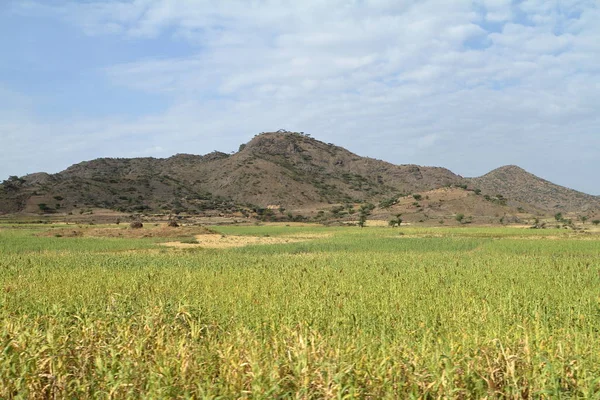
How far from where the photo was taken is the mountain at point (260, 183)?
82688mm

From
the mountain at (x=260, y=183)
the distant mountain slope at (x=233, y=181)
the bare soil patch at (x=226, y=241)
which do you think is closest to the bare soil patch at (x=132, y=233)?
the bare soil patch at (x=226, y=241)

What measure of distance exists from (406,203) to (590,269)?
207ft

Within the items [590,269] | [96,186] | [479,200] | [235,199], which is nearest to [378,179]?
[235,199]

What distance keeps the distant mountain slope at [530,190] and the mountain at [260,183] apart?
24 centimetres

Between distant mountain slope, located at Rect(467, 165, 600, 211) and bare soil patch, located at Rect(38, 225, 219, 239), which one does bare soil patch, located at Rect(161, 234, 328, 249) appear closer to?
bare soil patch, located at Rect(38, 225, 219, 239)

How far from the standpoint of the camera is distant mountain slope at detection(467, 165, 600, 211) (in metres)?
117

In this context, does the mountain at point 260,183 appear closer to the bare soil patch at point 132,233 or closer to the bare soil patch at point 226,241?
the bare soil patch at point 132,233

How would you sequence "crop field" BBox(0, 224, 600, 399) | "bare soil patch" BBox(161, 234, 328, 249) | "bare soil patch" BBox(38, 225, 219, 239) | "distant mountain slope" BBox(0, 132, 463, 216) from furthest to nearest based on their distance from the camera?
"distant mountain slope" BBox(0, 132, 463, 216), "bare soil patch" BBox(38, 225, 219, 239), "bare soil patch" BBox(161, 234, 328, 249), "crop field" BBox(0, 224, 600, 399)

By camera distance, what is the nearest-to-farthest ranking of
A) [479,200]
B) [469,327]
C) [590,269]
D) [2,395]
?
[2,395] < [469,327] < [590,269] < [479,200]

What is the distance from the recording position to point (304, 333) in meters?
6.94

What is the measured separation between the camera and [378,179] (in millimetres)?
128250

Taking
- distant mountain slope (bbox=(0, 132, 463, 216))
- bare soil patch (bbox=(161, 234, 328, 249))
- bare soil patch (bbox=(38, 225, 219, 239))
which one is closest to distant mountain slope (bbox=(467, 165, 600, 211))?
distant mountain slope (bbox=(0, 132, 463, 216))

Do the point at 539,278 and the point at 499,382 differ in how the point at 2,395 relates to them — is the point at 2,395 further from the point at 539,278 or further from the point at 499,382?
the point at 539,278

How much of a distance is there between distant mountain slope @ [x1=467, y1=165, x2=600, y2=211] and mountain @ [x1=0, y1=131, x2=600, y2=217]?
24 cm
